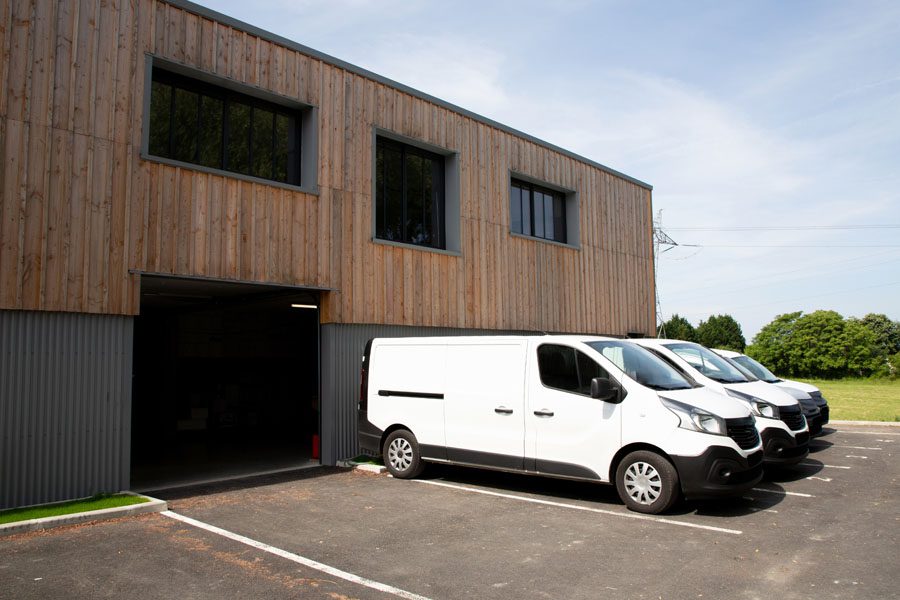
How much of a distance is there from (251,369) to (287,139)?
968cm

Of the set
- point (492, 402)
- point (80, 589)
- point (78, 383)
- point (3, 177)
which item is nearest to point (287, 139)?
point (3, 177)

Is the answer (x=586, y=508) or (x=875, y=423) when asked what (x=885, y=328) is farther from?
(x=586, y=508)

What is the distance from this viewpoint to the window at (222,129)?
9.81 m

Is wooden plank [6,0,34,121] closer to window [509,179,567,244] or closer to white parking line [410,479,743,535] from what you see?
white parking line [410,479,743,535]

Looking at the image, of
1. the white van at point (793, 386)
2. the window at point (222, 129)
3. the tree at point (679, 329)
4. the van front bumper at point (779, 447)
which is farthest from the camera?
the tree at point (679, 329)

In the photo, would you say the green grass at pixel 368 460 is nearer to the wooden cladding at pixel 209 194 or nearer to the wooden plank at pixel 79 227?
the wooden cladding at pixel 209 194

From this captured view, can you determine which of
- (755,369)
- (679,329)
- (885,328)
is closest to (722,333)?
(679,329)

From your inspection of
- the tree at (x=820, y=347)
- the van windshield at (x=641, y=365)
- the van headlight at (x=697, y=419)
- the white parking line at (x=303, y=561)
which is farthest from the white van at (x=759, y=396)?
the tree at (x=820, y=347)

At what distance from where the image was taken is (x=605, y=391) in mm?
7605

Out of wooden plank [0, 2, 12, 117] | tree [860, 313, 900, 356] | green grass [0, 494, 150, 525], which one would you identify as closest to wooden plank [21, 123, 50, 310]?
wooden plank [0, 2, 12, 117]

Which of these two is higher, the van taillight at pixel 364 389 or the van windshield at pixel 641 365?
the van windshield at pixel 641 365

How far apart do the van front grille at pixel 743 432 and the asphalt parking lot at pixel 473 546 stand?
77 centimetres

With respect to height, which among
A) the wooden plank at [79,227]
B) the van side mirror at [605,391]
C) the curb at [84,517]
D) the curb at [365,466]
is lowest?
the curb at [365,466]

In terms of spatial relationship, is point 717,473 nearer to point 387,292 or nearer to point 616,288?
point 387,292
